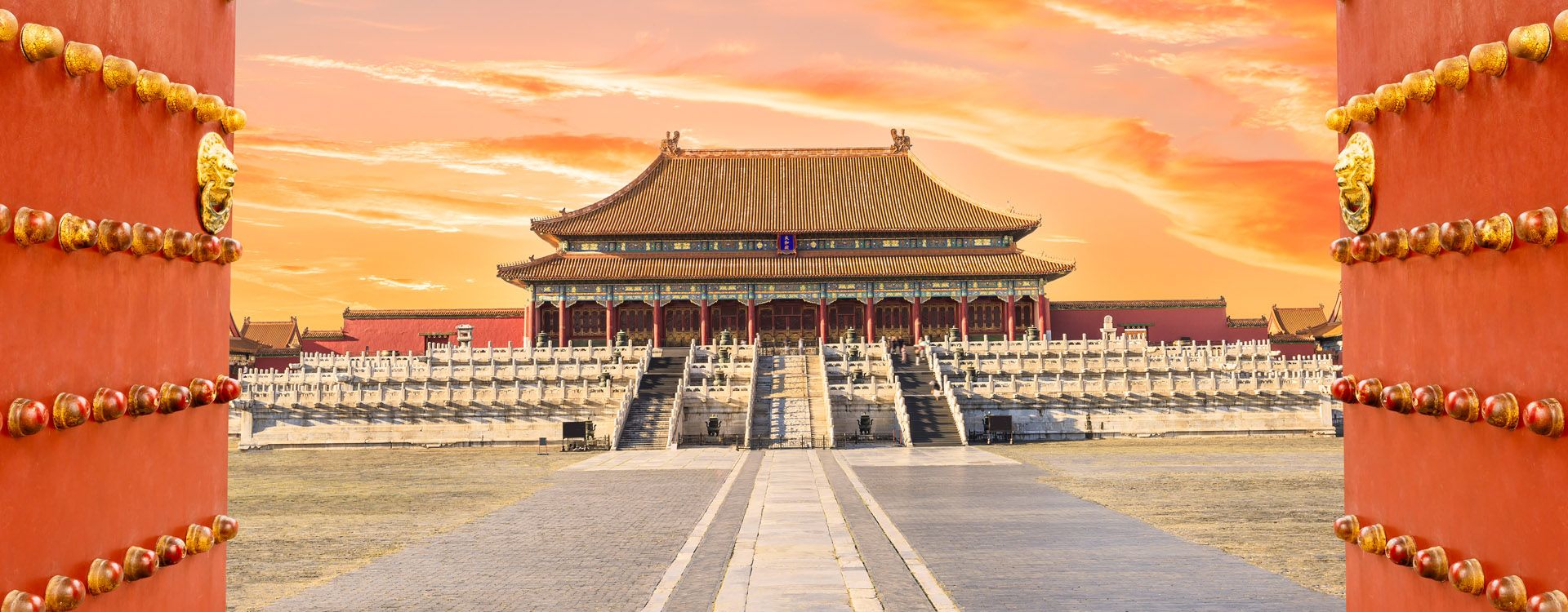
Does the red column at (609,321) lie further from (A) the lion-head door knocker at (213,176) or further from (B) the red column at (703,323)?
(A) the lion-head door knocker at (213,176)

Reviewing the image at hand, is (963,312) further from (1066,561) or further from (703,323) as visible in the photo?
(1066,561)

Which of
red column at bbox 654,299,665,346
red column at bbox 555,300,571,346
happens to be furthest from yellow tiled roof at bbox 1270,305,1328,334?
red column at bbox 555,300,571,346

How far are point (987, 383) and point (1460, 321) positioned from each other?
3055 cm

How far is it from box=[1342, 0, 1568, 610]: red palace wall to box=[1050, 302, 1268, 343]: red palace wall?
166 feet

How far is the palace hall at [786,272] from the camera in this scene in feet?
168

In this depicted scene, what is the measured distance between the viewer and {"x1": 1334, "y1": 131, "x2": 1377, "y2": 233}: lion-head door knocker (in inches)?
132

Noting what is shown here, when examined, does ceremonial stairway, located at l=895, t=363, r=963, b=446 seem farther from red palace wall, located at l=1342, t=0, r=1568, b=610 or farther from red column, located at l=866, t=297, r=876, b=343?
red palace wall, located at l=1342, t=0, r=1568, b=610

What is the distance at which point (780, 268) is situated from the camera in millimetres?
52562

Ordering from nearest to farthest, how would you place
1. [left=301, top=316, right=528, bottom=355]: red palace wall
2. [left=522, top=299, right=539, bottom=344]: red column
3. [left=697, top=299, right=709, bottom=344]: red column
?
[left=697, top=299, right=709, bottom=344]: red column → [left=522, top=299, right=539, bottom=344]: red column → [left=301, top=316, right=528, bottom=355]: red palace wall

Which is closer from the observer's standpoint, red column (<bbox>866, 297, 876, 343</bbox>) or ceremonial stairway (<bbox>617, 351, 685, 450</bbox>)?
ceremonial stairway (<bbox>617, 351, 685, 450</bbox>)

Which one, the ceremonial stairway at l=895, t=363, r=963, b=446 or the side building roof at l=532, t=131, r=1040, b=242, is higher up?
the side building roof at l=532, t=131, r=1040, b=242

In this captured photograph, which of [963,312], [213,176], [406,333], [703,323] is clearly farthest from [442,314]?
[213,176]

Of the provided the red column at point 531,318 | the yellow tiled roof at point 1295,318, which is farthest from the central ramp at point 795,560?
the yellow tiled roof at point 1295,318

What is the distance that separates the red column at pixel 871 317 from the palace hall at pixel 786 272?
2.0 inches
